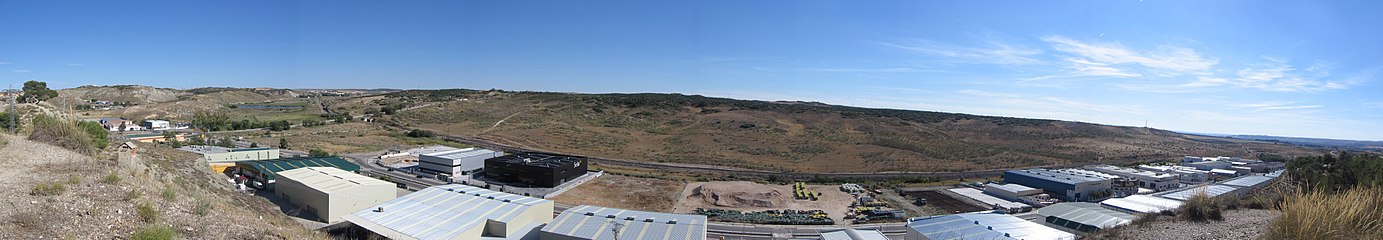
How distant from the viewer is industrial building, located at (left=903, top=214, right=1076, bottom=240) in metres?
19.8

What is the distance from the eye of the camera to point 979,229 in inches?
828

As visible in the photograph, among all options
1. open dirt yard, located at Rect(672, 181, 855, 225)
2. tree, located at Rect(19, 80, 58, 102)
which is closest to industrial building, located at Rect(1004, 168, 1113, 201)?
open dirt yard, located at Rect(672, 181, 855, 225)

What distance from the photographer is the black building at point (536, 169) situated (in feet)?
125

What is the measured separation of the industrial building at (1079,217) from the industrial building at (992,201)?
6851 mm

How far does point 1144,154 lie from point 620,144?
70.3m

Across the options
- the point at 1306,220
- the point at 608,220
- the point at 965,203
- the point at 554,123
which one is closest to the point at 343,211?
the point at 608,220

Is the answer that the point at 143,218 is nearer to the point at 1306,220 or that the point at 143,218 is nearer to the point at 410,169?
the point at 1306,220

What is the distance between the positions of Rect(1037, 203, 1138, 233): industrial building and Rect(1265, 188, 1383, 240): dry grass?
1912 cm

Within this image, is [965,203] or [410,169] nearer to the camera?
[965,203]

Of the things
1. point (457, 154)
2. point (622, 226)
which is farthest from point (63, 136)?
point (457, 154)

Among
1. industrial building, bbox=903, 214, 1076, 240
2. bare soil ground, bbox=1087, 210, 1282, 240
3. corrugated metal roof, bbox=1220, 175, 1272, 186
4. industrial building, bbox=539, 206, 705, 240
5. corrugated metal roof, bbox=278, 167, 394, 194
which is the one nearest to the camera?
bare soil ground, bbox=1087, 210, 1282, 240

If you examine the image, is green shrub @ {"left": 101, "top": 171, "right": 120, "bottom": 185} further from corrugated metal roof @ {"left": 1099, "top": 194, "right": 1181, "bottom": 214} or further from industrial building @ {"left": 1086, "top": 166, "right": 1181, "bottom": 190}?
industrial building @ {"left": 1086, "top": 166, "right": 1181, "bottom": 190}

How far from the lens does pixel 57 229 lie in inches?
261

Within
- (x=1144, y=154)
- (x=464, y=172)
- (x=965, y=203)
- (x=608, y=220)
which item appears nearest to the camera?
(x=608, y=220)
